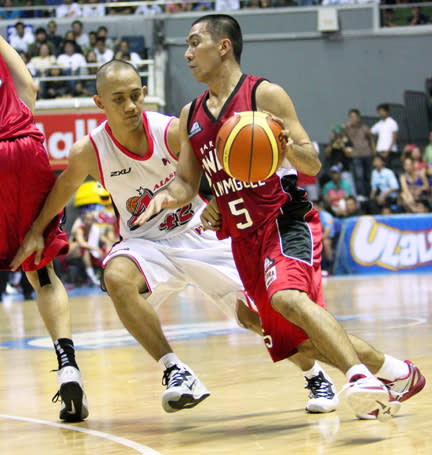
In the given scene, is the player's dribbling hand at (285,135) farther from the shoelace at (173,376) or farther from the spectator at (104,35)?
the spectator at (104,35)

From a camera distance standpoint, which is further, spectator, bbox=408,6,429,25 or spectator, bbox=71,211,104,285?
spectator, bbox=408,6,429,25

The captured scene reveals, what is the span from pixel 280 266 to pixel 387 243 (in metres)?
12.0

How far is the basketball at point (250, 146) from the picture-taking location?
12.6 feet

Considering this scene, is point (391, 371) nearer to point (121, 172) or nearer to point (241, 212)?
point (241, 212)

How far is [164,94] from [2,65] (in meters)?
15.3

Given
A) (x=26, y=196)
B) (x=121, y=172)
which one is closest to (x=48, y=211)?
(x=26, y=196)

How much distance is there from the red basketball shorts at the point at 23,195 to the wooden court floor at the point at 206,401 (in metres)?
0.91

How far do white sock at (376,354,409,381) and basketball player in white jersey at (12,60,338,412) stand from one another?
0.36 meters

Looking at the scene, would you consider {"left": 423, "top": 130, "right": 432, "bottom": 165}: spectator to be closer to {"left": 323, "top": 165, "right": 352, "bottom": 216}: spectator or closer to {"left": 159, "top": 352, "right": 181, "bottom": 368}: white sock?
{"left": 323, "top": 165, "right": 352, "bottom": 216}: spectator

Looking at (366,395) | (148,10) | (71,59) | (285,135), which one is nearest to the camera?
(366,395)

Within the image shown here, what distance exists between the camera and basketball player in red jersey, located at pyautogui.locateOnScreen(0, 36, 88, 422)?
4535 millimetres

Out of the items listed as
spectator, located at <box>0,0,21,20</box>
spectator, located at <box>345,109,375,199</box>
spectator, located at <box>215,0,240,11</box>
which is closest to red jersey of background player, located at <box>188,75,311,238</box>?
spectator, located at <box>345,109,375,199</box>

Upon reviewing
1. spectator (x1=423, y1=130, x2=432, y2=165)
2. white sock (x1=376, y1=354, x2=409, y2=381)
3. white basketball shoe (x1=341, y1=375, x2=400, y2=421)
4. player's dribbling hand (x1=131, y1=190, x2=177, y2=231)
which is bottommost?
spectator (x1=423, y1=130, x2=432, y2=165)

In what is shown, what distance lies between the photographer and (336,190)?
17156 millimetres
